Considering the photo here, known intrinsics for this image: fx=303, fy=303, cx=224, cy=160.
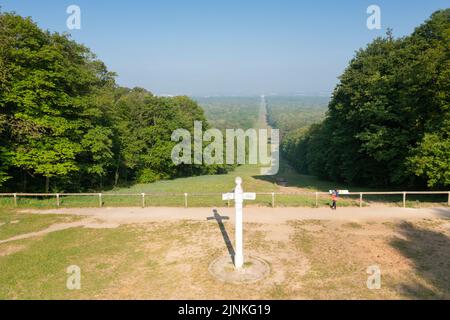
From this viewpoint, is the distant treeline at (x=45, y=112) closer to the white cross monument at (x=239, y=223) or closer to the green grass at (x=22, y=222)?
the green grass at (x=22, y=222)

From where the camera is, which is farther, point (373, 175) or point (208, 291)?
point (373, 175)

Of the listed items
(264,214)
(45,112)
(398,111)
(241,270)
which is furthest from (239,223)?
(398,111)

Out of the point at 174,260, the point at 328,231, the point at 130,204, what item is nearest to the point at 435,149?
the point at 328,231

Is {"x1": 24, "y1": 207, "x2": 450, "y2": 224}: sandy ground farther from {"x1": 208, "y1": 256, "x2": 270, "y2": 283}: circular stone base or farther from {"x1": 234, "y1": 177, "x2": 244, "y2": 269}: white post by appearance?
{"x1": 234, "y1": 177, "x2": 244, "y2": 269}: white post

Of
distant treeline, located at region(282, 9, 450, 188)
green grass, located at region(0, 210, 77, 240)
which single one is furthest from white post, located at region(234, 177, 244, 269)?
distant treeline, located at region(282, 9, 450, 188)

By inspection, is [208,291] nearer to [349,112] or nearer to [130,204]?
[130,204]

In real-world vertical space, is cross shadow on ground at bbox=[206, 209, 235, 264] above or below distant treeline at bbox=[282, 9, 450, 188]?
below

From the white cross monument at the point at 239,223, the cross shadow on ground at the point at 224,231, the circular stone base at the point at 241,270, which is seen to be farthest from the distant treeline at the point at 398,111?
the white cross monument at the point at 239,223
